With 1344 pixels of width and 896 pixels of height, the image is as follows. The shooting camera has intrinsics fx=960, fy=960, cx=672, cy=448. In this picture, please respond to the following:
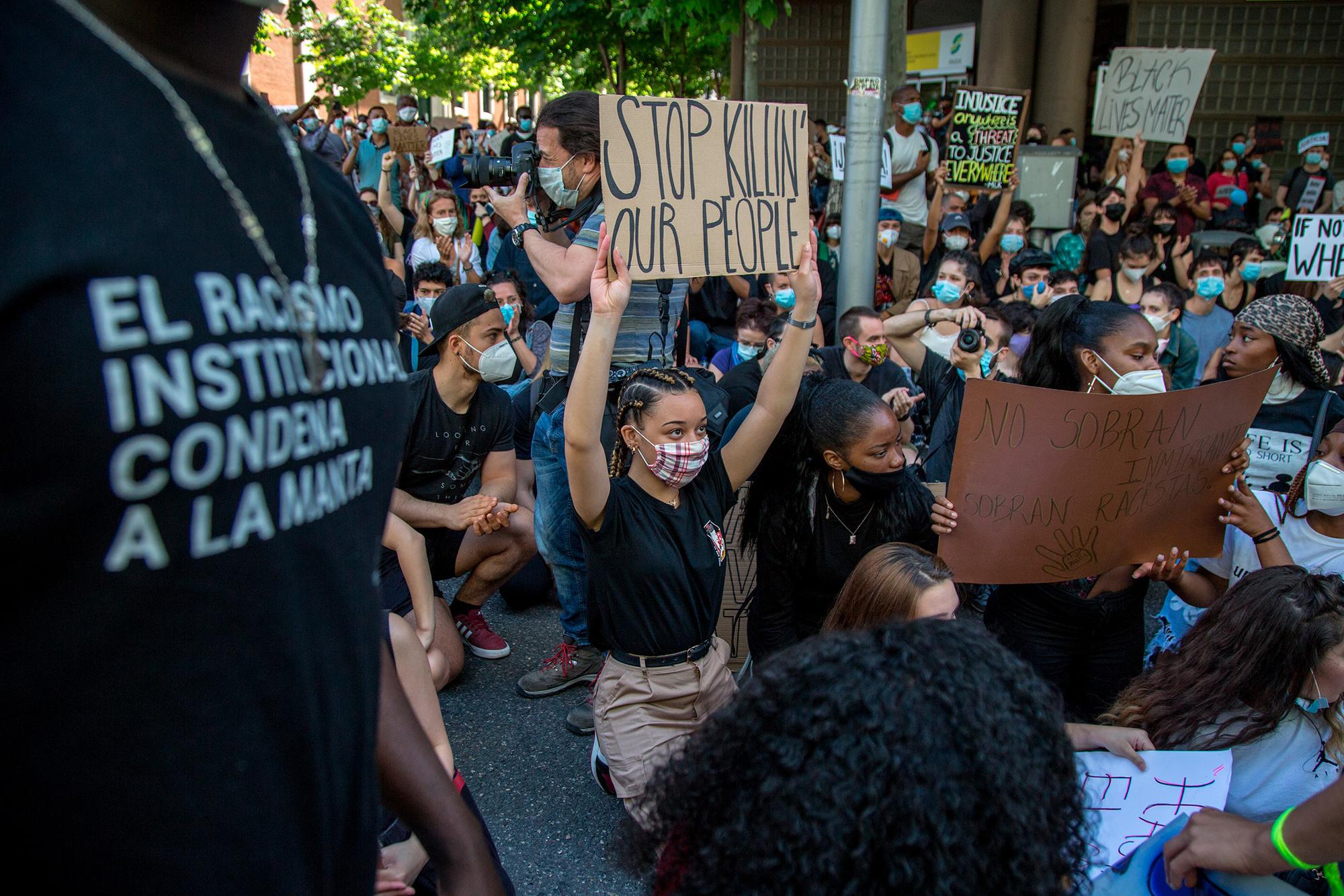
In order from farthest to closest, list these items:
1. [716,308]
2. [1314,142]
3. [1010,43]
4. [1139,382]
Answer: [1010,43], [1314,142], [716,308], [1139,382]

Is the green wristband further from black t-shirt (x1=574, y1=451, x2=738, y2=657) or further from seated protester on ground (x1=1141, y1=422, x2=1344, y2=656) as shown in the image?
black t-shirt (x1=574, y1=451, x2=738, y2=657)

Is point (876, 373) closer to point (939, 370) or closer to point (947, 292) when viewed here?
point (939, 370)

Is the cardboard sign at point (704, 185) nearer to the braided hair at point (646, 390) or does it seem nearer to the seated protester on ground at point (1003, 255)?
the braided hair at point (646, 390)

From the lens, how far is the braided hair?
2.96 meters

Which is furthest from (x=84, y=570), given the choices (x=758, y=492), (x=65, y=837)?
(x=758, y=492)

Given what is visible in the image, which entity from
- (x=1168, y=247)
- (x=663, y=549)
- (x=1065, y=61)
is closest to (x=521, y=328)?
(x=663, y=549)

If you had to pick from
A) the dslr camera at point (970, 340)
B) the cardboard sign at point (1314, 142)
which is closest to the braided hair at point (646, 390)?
the dslr camera at point (970, 340)

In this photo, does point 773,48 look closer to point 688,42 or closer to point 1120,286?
point 688,42

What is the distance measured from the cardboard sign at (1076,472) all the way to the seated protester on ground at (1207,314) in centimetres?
387

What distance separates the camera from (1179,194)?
10.3 m

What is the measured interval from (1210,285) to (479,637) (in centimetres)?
536

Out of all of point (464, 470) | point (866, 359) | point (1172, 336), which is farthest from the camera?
point (1172, 336)

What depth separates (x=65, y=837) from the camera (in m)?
0.67

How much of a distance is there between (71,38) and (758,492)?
3.01m
